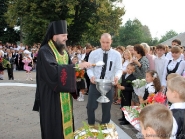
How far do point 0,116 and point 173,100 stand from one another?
16.6 feet

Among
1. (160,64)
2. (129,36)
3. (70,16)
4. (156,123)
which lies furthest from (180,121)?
(129,36)

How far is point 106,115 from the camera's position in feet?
16.9

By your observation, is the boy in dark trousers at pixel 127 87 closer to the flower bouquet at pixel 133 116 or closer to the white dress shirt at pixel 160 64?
the white dress shirt at pixel 160 64

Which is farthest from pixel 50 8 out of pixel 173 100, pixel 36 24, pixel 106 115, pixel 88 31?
pixel 173 100

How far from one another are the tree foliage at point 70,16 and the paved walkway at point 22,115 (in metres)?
19.5

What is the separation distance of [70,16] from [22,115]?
26.3 metres

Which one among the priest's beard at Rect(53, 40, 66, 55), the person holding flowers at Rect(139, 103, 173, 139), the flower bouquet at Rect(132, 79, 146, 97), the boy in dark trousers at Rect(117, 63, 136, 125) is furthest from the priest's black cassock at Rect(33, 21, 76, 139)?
the boy in dark trousers at Rect(117, 63, 136, 125)

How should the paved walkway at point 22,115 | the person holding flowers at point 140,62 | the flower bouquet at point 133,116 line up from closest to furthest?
the flower bouquet at point 133,116, the paved walkway at point 22,115, the person holding flowers at point 140,62

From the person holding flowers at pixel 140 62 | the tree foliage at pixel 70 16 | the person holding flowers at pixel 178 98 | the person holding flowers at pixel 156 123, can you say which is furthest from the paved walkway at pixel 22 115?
the tree foliage at pixel 70 16

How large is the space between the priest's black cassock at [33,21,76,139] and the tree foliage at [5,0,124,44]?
2463 centimetres

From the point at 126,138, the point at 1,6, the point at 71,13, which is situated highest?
the point at 1,6

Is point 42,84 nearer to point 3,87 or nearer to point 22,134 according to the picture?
point 22,134

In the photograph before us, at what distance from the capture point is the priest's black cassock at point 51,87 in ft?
12.3

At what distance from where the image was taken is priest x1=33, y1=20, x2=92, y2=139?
3773 millimetres
